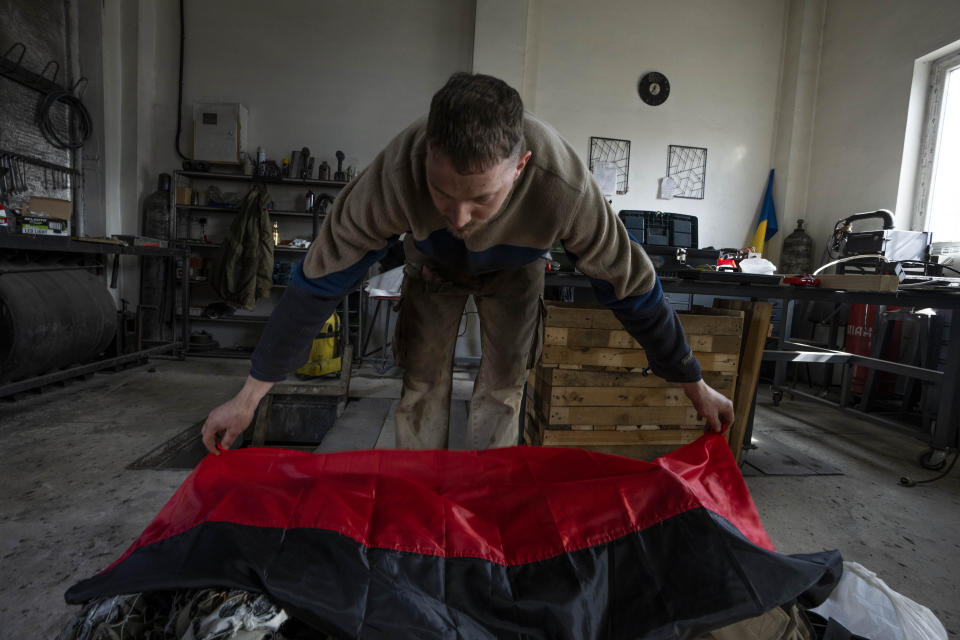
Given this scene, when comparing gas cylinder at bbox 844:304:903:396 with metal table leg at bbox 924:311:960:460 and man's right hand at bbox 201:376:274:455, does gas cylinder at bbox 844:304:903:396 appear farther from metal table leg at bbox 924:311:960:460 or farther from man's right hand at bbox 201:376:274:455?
man's right hand at bbox 201:376:274:455

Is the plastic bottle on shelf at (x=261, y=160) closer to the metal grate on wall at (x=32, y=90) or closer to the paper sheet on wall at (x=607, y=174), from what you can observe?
the metal grate on wall at (x=32, y=90)

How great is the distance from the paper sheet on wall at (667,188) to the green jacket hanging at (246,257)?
384 cm

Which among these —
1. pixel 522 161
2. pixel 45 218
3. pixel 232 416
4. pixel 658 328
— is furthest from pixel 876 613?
pixel 45 218

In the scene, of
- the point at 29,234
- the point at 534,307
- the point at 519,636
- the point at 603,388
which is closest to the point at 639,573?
the point at 519,636

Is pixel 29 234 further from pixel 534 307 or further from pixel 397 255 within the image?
pixel 534 307

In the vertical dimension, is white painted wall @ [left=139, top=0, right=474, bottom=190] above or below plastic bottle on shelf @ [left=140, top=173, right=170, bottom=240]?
above

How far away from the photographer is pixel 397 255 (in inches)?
60.4

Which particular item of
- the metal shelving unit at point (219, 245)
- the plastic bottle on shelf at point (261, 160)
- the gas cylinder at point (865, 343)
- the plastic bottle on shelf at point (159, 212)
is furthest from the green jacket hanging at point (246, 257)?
the gas cylinder at point (865, 343)

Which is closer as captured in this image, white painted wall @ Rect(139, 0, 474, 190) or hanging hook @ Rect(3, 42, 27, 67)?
hanging hook @ Rect(3, 42, 27, 67)

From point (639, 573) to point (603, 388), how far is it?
1.27m

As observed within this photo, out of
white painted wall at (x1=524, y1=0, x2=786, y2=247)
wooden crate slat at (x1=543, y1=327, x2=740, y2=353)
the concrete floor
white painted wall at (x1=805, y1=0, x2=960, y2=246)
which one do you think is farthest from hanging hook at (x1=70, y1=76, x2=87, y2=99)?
white painted wall at (x1=805, y1=0, x2=960, y2=246)

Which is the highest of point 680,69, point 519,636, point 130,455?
point 680,69

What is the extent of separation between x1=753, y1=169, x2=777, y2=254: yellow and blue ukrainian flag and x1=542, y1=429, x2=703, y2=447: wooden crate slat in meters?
3.57

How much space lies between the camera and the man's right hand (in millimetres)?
939
